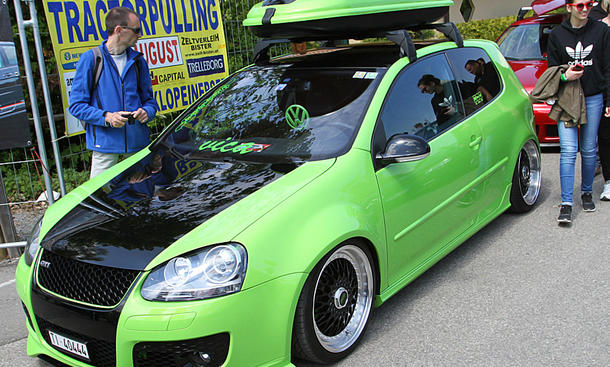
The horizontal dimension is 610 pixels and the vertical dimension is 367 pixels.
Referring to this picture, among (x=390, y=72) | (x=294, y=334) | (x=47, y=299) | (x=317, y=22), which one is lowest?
(x=294, y=334)

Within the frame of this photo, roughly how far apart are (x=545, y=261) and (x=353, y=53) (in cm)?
208

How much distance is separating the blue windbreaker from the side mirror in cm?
211

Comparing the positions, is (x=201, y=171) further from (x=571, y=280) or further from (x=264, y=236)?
(x=571, y=280)

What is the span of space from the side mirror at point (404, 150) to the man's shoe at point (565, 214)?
224cm

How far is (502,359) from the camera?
321cm

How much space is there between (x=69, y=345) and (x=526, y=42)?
7.79 m

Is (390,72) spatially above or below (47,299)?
above

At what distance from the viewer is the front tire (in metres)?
2.97

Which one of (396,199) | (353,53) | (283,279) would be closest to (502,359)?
(396,199)

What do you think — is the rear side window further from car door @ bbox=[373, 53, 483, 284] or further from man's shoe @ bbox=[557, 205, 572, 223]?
man's shoe @ bbox=[557, 205, 572, 223]

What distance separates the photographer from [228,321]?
2.63m

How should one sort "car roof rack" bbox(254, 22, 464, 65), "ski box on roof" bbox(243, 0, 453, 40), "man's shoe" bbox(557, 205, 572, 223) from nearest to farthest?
1. "ski box on roof" bbox(243, 0, 453, 40)
2. "car roof rack" bbox(254, 22, 464, 65)
3. "man's shoe" bbox(557, 205, 572, 223)

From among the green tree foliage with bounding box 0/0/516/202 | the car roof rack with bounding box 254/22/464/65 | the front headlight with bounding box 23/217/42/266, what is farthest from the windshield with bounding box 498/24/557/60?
the front headlight with bounding box 23/217/42/266

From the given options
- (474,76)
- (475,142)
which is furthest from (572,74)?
(475,142)
